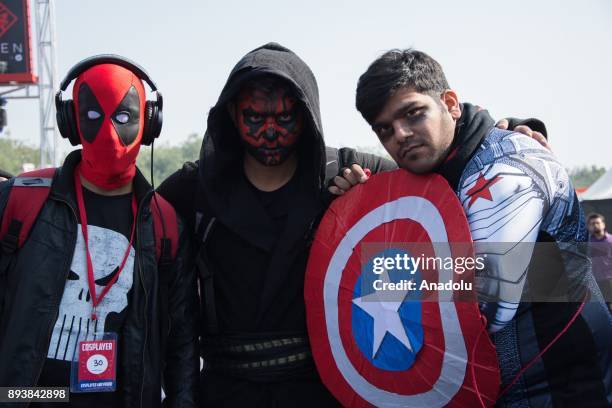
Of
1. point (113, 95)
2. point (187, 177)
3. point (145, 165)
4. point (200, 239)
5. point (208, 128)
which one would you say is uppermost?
point (113, 95)

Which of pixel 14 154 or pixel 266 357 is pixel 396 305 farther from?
pixel 14 154

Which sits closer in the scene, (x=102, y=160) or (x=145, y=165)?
(x=102, y=160)

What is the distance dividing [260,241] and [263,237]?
0.8 inches

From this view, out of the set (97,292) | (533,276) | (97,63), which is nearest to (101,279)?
(97,292)

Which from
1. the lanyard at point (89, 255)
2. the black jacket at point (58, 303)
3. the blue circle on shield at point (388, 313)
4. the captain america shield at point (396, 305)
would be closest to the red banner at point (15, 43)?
the lanyard at point (89, 255)

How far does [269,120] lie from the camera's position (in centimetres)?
269

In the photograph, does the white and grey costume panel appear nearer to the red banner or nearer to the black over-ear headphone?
the black over-ear headphone

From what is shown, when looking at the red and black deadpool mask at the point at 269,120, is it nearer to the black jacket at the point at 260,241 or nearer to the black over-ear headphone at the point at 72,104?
the black jacket at the point at 260,241

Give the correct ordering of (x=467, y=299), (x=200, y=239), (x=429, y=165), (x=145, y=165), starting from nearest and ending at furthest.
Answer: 1. (x=467, y=299)
2. (x=429, y=165)
3. (x=200, y=239)
4. (x=145, y=165)

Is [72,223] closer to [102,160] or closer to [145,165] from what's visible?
[102,160]

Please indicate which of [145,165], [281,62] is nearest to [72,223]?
[281,62]

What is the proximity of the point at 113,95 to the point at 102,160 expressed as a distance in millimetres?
260

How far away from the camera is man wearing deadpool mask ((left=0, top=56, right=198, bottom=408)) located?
2305mm

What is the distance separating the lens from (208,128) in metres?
2.92
